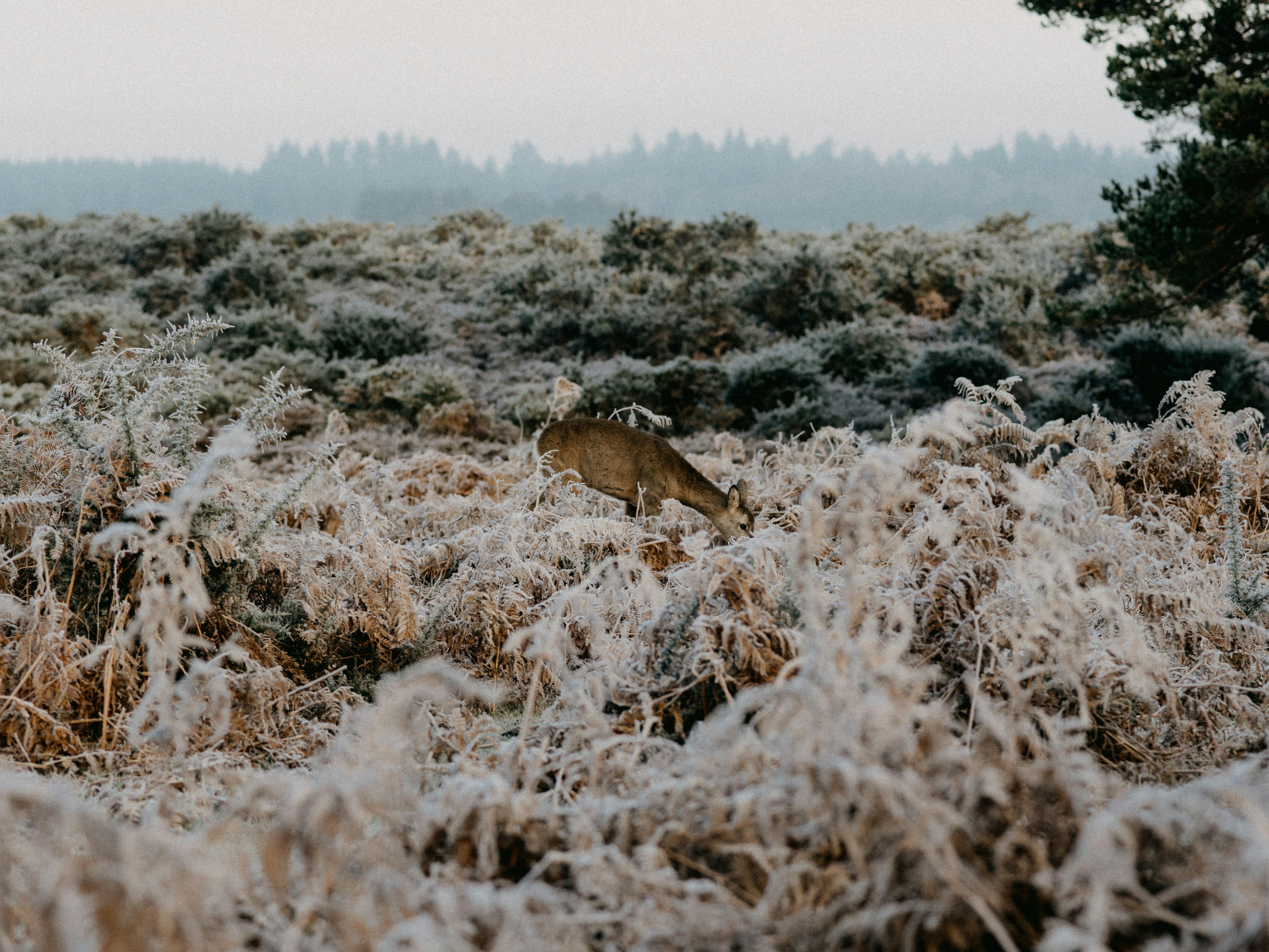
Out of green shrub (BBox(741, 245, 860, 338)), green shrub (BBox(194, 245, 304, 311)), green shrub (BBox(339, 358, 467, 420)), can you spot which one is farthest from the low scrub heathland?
green shrub (BBox(194, 245, 304, 311))

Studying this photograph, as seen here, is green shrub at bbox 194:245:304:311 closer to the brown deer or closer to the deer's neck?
the brown deer

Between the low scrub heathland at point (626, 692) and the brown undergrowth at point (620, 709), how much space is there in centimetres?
Answer: 1

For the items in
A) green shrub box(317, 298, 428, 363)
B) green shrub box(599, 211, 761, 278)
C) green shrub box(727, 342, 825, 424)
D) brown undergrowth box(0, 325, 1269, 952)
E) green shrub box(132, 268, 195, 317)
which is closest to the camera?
brown undergrowth box(0, 325, 1269, 952)

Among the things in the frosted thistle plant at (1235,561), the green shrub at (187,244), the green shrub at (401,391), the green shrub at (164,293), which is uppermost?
the green shrub at (187,244)

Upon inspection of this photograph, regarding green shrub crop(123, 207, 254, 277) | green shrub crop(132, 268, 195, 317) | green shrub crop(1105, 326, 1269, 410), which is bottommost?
green shrub crop(1105, 326, 1269, 410)

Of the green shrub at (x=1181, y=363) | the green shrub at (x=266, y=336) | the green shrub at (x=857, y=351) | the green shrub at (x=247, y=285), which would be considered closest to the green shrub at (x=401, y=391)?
the green shrub at (x=266, y=336)

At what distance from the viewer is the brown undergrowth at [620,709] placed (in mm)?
1405

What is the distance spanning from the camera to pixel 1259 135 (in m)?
7.55

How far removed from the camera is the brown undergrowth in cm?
141

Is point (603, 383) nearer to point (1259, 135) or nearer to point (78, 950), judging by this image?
point (1259, 135)

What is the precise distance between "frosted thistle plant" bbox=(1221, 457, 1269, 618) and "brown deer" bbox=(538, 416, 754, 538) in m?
2.30

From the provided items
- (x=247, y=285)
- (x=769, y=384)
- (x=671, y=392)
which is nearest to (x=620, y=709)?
(x=671, y=392)

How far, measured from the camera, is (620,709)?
2773mm

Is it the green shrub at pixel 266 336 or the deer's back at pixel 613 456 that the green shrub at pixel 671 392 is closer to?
the deer's back at pixel 613 456
